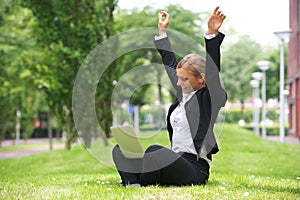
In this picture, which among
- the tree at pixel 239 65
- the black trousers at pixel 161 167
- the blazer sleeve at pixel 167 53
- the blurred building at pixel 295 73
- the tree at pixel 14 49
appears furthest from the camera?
the tree at pixel 239 65

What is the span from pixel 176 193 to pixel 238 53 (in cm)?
4084

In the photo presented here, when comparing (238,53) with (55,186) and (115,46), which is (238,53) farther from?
(55,186)

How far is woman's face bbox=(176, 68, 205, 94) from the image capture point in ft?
13.8

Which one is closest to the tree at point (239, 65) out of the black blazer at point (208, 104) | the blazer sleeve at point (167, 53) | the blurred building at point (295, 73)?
the blurred building at point (295, 73)

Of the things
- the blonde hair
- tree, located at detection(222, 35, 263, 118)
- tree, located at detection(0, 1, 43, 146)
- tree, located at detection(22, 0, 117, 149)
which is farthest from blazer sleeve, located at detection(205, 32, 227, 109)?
tree, located at detection(222, 35, 263, 118)

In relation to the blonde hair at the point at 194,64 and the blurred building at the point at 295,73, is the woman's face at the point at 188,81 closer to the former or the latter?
the blonde hair at the point at 194,64

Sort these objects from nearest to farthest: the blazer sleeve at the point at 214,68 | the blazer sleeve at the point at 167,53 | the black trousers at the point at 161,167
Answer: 1. the blazer sleeve at the point at 214,68
2. the black trousers at the point at 161,167
3. the blazer sleeve at the point at 167,53

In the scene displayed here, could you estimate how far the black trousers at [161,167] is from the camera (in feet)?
13.5

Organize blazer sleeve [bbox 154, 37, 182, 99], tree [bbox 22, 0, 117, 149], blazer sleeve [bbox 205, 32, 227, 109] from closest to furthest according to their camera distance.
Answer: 1. blazer sleeve [bbox 205, 32, 227, 109]
2. blazer sleeve [bbox 154, 37, 182, 99]
3. tree [bbox 22, 0, 117, 149]

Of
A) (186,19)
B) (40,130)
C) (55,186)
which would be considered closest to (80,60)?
(55,186)

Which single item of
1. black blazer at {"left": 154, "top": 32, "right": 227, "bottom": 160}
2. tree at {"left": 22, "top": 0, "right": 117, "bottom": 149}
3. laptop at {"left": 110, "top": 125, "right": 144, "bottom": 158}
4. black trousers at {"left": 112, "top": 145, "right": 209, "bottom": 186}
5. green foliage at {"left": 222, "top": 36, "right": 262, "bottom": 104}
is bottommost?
black trousers at {"left": 112, "top": 145, "right": 209, "bottom": 186}

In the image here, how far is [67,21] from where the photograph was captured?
13.2 metres

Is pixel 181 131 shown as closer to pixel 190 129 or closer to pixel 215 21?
pixel 190 129

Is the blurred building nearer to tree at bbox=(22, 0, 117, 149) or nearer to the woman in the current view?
tree at bbox=(22, 0, 117, 149)
